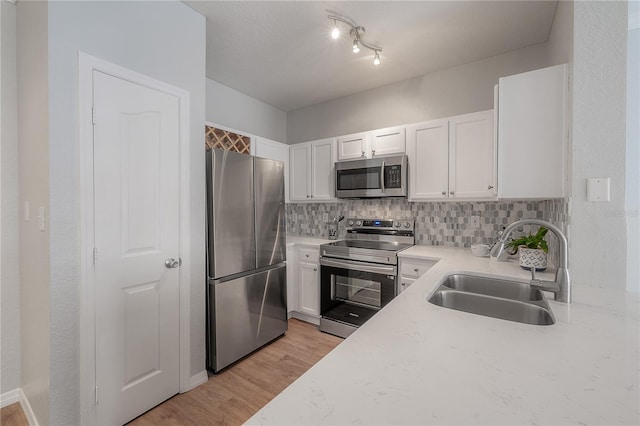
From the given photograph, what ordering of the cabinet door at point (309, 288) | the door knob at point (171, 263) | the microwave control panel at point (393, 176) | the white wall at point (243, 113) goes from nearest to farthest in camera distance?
the door knob at point (171, 263) → the microwave control panel at point (393, 176) → the cabinet door at point (309, 288) → the white wall at point (243, 113)

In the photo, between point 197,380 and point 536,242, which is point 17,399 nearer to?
point 197,380

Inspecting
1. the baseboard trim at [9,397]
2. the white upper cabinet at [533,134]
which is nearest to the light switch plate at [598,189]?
the white upper cabinet at [533,134]

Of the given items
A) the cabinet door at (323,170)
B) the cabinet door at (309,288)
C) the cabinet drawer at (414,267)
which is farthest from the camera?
the cabinet door at (323,170)

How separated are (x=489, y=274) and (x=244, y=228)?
181cm

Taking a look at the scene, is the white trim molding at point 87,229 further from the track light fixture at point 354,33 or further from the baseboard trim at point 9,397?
the track light fixture at point 354,33

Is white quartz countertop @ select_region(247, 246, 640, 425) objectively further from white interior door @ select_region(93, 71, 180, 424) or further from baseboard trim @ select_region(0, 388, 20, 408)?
baseboard trim @ select_region(0, 388, 20, 408)

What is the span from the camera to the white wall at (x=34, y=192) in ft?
4.65

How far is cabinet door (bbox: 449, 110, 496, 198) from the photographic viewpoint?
2.33 metres

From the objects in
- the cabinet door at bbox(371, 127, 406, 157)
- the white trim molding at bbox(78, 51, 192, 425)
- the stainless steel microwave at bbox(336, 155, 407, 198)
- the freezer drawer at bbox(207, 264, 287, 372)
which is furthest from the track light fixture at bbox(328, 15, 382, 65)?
the freezer drawer at bbox(207, 264, 287, 372)

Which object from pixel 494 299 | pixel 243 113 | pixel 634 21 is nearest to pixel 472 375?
pixel 494 299

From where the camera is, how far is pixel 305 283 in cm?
305

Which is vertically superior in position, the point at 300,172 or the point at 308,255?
the point at 300,172

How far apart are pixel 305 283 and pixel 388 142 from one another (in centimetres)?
178

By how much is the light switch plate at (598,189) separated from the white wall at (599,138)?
19mm
